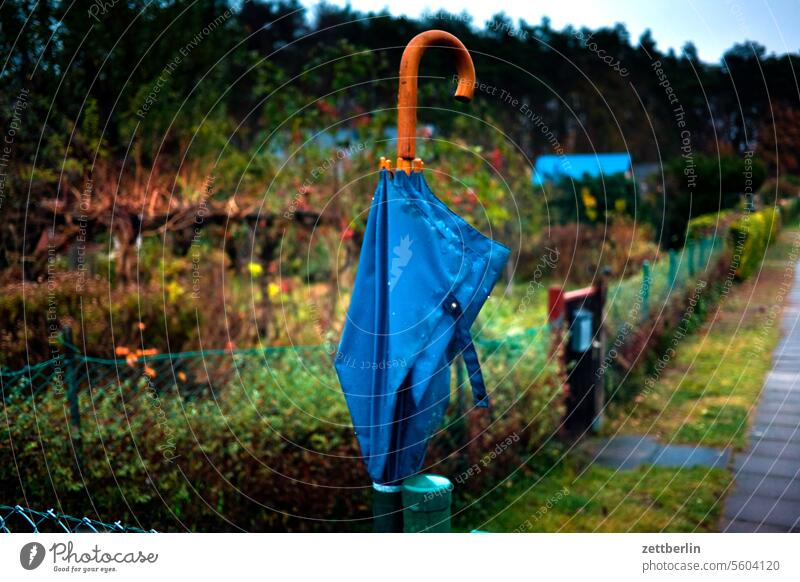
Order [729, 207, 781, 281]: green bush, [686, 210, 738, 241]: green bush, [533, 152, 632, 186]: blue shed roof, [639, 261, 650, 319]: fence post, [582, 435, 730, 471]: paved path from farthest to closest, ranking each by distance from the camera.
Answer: [533, 152, 632, 186]: blue shed roof
[686, 210, 738, 241]: green bush
[729, 207, 781, 281]: green bush
[639, 261, 650, 319]: fence post
[582, 435, 730, 471]: paved path

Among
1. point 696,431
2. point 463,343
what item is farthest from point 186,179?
point 463,343

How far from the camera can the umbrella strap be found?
203cm

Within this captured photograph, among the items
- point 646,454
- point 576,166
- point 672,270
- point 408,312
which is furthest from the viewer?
point 576,166

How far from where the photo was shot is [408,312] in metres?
2.04

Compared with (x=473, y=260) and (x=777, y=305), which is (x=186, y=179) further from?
(x=777, y=305)

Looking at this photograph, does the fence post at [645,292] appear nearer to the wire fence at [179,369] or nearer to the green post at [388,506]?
the wire fence at [179,369]

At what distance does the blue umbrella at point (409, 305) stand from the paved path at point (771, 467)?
6.18 feet

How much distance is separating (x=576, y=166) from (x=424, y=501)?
11620 mm

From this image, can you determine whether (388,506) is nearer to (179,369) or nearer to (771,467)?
(179,369)

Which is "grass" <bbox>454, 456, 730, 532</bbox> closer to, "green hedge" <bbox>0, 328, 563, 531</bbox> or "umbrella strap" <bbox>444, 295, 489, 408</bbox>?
"green hedge" <bbox>0, 328, 563, 531</bbox>

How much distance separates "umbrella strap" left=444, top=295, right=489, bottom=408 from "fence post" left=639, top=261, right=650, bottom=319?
13.6 feet

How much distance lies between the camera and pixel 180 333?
16.3ft

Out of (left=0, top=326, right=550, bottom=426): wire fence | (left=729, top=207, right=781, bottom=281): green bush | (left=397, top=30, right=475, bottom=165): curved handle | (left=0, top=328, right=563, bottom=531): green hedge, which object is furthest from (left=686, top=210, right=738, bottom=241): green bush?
(left=397, top=30, right=475, bottom=165): curved handle

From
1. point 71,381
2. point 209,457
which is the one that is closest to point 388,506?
point 209,457
